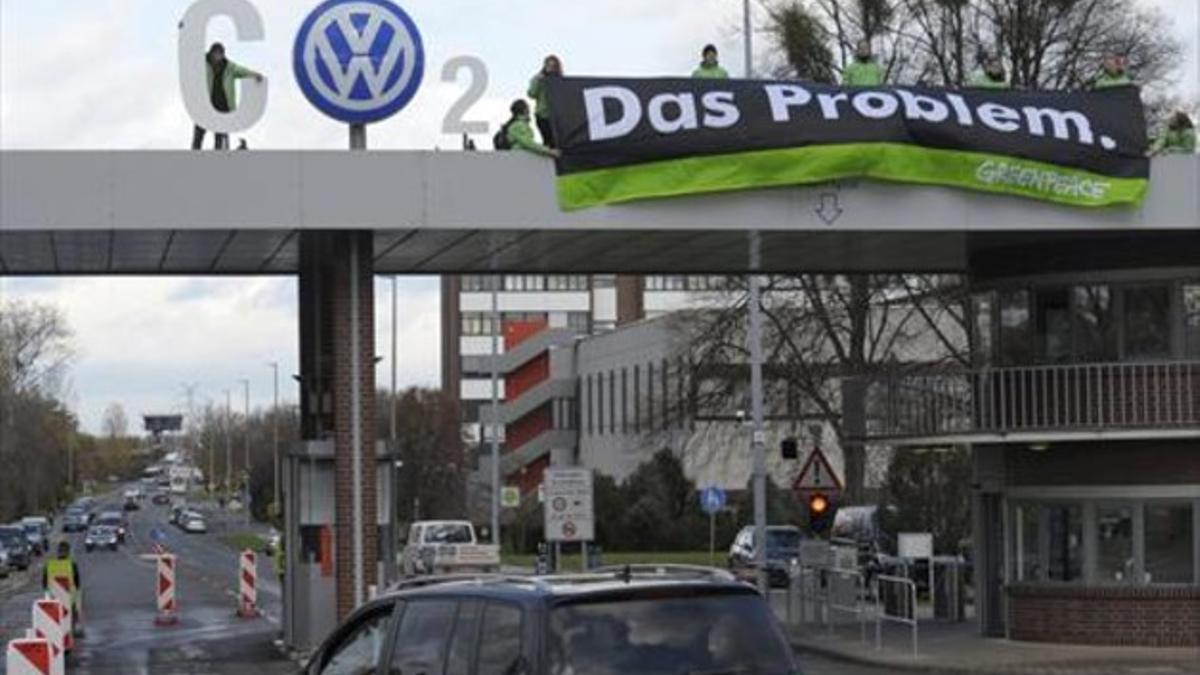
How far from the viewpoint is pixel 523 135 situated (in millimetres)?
24125

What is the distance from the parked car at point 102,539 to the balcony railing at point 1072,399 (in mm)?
78506

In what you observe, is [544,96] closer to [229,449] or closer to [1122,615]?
[1122,615]

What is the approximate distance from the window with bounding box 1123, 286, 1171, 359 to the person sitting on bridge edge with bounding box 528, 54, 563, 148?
8.68 metres

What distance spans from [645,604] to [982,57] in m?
33.2

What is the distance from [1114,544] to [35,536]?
77.0 meters

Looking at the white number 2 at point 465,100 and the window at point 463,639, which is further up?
the white number 2 at point 465,100

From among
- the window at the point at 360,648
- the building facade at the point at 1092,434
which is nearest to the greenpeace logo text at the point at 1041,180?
the building facade at the point at 1092,434

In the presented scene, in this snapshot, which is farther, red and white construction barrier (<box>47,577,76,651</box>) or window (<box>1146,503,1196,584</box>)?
red and white construction barrier (<box>47,577,76,651</box>)

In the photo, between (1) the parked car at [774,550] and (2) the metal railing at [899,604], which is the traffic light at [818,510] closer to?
(2) the metal railing at [899,604]

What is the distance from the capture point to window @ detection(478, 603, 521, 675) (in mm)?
8898

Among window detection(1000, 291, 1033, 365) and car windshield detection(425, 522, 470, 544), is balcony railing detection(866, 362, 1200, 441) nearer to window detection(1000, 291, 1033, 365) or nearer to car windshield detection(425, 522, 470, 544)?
window detection(1000, 291, 1033, 365)

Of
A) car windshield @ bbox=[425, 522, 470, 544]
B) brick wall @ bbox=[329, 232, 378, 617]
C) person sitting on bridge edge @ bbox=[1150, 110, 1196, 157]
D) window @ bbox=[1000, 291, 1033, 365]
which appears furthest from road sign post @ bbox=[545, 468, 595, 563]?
car windshield @ bbox=[425, 522, 470, 544]

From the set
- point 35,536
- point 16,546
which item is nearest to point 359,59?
point 16,546

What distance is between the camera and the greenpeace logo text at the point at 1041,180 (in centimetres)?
2503
